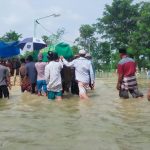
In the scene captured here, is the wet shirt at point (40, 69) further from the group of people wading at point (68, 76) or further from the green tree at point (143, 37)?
the green tree at point (143, 37)

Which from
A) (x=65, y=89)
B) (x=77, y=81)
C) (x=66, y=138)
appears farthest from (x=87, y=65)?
(x=66, y=138)

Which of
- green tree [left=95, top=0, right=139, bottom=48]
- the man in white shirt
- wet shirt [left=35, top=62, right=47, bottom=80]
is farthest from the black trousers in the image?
green tree [left=95, top=0, right=139, bottom=48]

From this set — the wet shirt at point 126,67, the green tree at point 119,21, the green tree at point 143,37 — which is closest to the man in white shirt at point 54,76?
the wet shirt at point 126,67

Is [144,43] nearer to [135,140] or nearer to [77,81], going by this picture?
[77,81]

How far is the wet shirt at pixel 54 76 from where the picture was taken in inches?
549

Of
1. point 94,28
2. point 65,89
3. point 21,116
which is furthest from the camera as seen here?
point 94,28

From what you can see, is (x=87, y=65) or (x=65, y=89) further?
(x=65, y=89)

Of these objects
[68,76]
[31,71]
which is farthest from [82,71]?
[31,71]

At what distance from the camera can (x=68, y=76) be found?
587 inches

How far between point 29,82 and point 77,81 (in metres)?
2.79

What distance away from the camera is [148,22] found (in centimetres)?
4700

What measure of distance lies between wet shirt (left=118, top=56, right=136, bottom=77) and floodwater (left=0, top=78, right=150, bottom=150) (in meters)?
1.25

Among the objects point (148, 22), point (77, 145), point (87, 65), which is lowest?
point (77, 145)

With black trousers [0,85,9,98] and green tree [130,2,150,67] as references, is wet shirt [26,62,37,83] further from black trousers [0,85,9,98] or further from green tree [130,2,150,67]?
green tree [130,2,150,67]
